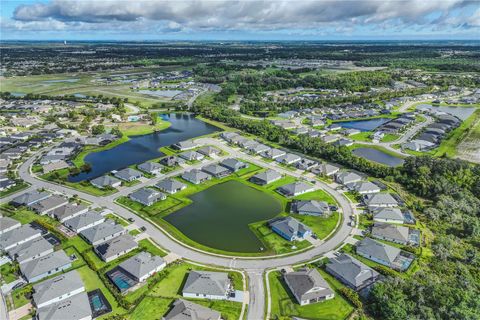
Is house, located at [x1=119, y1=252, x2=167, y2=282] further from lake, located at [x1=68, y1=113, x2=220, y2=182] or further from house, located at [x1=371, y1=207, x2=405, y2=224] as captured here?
house, located at [x1=371, y1=207, x2=405, y2=224]

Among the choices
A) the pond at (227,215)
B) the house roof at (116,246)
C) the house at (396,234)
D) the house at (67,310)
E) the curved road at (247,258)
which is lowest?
the pond at (227,215)

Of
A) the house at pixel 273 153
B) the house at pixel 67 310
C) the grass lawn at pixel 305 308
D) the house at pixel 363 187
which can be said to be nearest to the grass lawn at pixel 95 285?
the house at pixel 67 310

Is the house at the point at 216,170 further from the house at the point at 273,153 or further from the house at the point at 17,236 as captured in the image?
the house at the point at 17,236

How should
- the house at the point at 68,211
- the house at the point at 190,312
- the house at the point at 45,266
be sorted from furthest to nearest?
the house at the point at 68,211 < the house at the point at 45,266 < the house at the point at 190,312

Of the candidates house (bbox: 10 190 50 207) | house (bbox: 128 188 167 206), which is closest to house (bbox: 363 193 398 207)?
house (bbox: 128 188 167 206)

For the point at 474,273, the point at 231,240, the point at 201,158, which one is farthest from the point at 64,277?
the point at 474,273

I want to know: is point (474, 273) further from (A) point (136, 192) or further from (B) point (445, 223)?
(A) point (136, 192)
